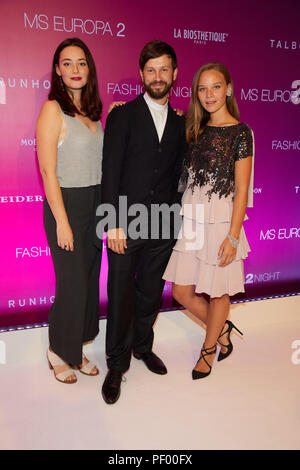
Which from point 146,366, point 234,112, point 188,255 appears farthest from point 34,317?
point 234,112

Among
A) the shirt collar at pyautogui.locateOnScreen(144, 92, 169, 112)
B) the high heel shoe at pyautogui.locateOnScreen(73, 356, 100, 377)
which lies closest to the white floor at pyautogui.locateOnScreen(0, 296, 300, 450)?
the high heel shoe at pyautogui.locateOnScreen(73, 356, 100, 377)

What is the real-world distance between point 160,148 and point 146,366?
132 centimetres

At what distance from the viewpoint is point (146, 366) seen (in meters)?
2.45

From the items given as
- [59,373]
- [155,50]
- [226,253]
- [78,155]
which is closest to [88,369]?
[59,373]

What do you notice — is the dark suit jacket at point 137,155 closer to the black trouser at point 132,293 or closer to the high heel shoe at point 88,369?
the black trouser at point 132,293

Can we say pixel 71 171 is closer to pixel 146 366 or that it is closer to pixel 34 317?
pixel 146 366

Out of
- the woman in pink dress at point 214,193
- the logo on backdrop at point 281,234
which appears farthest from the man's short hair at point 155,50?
the logo on backdrop at point 281,234

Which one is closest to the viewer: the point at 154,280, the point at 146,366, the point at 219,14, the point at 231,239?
the point at 231,239

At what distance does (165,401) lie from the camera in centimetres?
213

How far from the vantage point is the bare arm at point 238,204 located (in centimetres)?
200

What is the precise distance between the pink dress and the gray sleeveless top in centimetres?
49

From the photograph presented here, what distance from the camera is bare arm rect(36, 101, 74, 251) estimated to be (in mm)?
1867

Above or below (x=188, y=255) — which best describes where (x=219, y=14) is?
above

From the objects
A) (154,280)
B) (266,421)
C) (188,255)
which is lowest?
(266,421)
